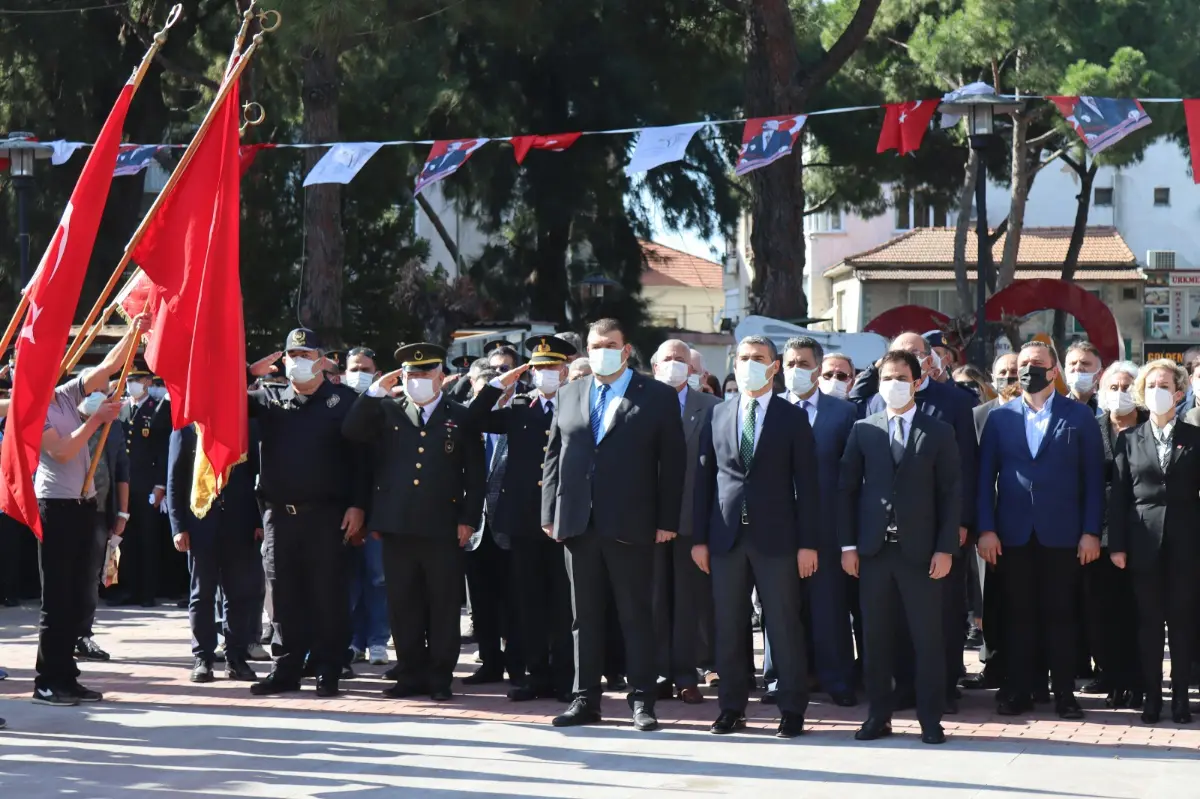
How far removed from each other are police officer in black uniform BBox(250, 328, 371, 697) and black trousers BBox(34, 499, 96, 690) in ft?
3.38

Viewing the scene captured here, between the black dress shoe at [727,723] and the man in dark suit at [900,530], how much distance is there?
0.63 metres

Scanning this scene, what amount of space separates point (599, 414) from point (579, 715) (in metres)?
1.57

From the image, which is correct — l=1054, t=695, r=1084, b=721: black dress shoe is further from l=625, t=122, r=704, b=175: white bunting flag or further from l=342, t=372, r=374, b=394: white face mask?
l=625, t=122, r=704, b=175: white bunting flag

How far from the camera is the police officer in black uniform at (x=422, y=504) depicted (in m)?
9.23

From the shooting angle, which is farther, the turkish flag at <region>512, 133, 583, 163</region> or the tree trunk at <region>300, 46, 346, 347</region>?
the tree trunk at <region>300, 46, 346, 347</region>

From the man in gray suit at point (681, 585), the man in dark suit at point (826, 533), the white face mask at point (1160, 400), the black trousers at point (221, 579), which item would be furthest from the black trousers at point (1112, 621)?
the black trousers at point (221, 579)

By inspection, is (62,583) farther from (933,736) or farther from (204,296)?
(933,736)

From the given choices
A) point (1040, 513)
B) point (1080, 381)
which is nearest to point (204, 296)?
point (1040, 513)

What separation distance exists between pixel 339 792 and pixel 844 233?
54.5m

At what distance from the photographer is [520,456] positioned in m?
9.41

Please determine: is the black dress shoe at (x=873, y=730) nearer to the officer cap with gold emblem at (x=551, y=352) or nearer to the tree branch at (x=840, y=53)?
the officer cap with gold emblem at (x=551, y=352)

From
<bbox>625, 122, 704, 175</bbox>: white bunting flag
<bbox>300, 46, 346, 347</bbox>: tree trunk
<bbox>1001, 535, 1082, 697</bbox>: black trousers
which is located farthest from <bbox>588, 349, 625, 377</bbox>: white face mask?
<bbox>300, 46, 346, 347</bbox>: tree trunk

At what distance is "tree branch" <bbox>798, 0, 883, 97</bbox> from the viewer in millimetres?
18375

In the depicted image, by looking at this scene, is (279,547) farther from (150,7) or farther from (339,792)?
(150,7)
